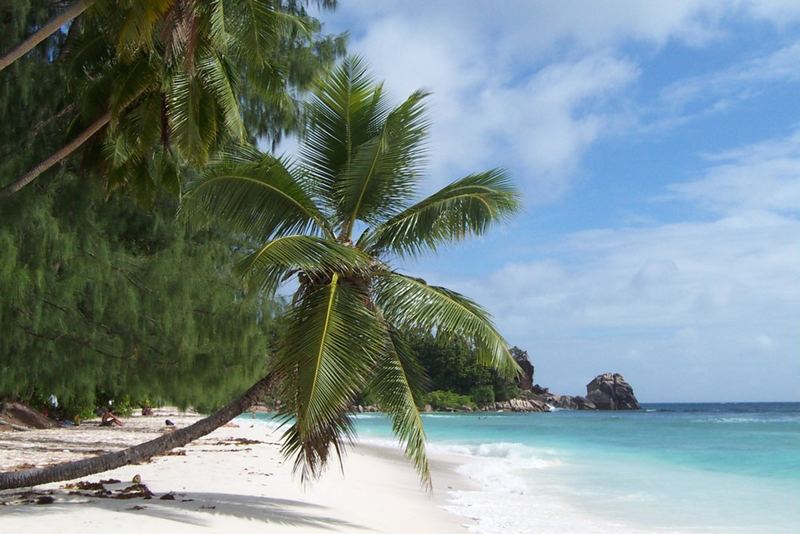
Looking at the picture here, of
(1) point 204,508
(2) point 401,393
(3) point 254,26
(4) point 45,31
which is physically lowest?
(1) point 204,508

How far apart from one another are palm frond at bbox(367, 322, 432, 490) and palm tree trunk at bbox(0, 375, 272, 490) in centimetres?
131

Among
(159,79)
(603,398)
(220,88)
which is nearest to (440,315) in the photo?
(220,88)

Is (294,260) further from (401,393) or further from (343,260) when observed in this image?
(401,393)

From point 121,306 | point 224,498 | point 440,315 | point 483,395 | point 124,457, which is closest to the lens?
point 124,457

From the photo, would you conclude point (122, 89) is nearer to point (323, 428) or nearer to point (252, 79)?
point (252, 79)

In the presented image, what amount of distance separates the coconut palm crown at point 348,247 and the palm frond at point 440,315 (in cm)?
1

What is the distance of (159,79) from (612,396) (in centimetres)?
10305

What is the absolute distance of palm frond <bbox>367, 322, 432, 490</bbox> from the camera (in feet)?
27.3

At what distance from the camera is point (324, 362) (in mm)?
7605

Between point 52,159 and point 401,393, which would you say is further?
point 52,159

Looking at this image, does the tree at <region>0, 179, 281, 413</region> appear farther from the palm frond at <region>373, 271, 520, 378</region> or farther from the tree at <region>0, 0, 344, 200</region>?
the palm frond at <region>373, 271, 520, 378</region>

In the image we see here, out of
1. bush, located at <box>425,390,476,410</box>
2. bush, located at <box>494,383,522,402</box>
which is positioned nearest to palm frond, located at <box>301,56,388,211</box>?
bush, located at <box>425,390,476,410</box>

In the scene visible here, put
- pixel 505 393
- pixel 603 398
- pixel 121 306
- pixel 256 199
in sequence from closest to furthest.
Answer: pixel 256 199
pixel 121 306
pixel 505 393
pixel 603 398

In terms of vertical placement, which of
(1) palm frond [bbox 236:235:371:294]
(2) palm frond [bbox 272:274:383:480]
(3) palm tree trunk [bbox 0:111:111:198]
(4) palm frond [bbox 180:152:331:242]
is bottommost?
(2) palm frond [bbox 272:274:383:480]
